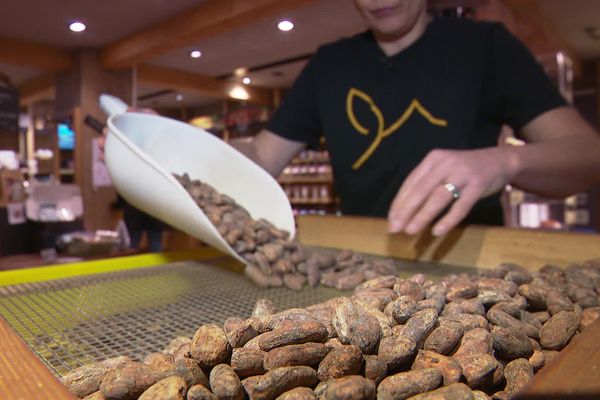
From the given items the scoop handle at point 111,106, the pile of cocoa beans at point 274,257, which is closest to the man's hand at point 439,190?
the pile of cocoa beans at point 274,257

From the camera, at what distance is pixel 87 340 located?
53 cm

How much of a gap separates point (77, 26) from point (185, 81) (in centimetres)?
156

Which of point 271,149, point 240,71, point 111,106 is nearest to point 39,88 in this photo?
point 240,71

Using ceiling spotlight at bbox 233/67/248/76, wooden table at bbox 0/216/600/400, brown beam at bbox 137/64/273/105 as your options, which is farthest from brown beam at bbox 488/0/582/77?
brown beam at bbox 137/64/273/105

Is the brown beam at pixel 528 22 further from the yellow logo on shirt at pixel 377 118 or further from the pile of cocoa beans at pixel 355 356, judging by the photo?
the pile of cocoa beans at pixel 355 356

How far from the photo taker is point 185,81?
541 cm

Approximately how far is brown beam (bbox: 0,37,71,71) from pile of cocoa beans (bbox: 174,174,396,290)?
169 inches

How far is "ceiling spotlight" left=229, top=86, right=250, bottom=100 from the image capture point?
5968mm

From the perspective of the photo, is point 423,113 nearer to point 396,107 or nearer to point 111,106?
point 396,107

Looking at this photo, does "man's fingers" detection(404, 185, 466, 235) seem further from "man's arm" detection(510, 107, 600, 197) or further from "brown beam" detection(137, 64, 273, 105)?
"brown beam" detection(137, 64, 273, 105)

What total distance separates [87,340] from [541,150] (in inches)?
34.0

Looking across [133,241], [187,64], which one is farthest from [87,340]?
[187,64]

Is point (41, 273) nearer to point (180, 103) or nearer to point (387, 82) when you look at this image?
point (387, 82)

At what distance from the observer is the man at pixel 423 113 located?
1.01 meters
